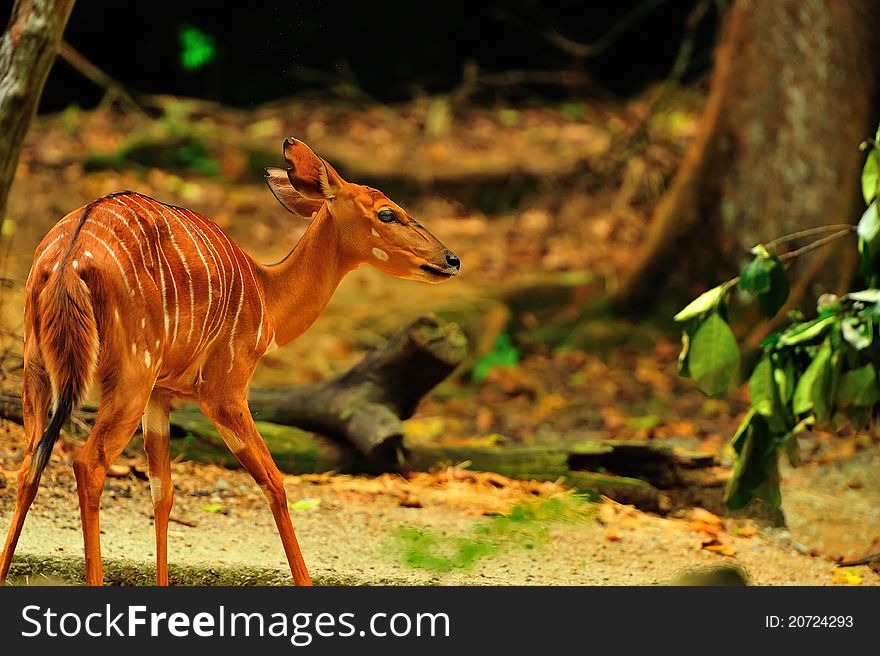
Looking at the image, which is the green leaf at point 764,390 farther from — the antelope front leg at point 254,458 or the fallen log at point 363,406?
the antelope front leg at point 254,458

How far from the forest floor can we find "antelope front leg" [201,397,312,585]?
0.38 m

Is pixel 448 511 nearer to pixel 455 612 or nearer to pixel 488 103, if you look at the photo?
pixel 455 612

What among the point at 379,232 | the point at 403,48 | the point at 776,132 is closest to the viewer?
the point at 379,232

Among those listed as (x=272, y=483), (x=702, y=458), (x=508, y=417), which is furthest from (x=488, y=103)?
(x=272, y=483)

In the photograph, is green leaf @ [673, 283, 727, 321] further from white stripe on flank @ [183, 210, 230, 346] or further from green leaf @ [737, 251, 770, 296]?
white stripe on flank @ [183, 210, 230, 346]

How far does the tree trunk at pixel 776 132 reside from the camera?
802cm

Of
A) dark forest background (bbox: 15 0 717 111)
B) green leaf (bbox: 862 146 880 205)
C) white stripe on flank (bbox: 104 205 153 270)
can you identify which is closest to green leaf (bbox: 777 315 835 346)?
green leaf (bbox: 862 146 880 205)

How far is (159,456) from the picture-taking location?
161 inches

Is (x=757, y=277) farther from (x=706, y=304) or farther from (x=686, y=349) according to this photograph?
(x=686, y=349)

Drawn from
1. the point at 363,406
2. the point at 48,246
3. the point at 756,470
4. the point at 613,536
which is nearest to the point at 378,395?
the point at 363,406

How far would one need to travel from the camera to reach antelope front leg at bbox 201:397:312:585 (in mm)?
3947

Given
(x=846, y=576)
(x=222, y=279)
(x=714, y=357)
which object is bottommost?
(x=846, y=576)

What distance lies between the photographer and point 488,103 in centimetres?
1372

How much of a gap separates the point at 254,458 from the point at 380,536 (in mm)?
1151
